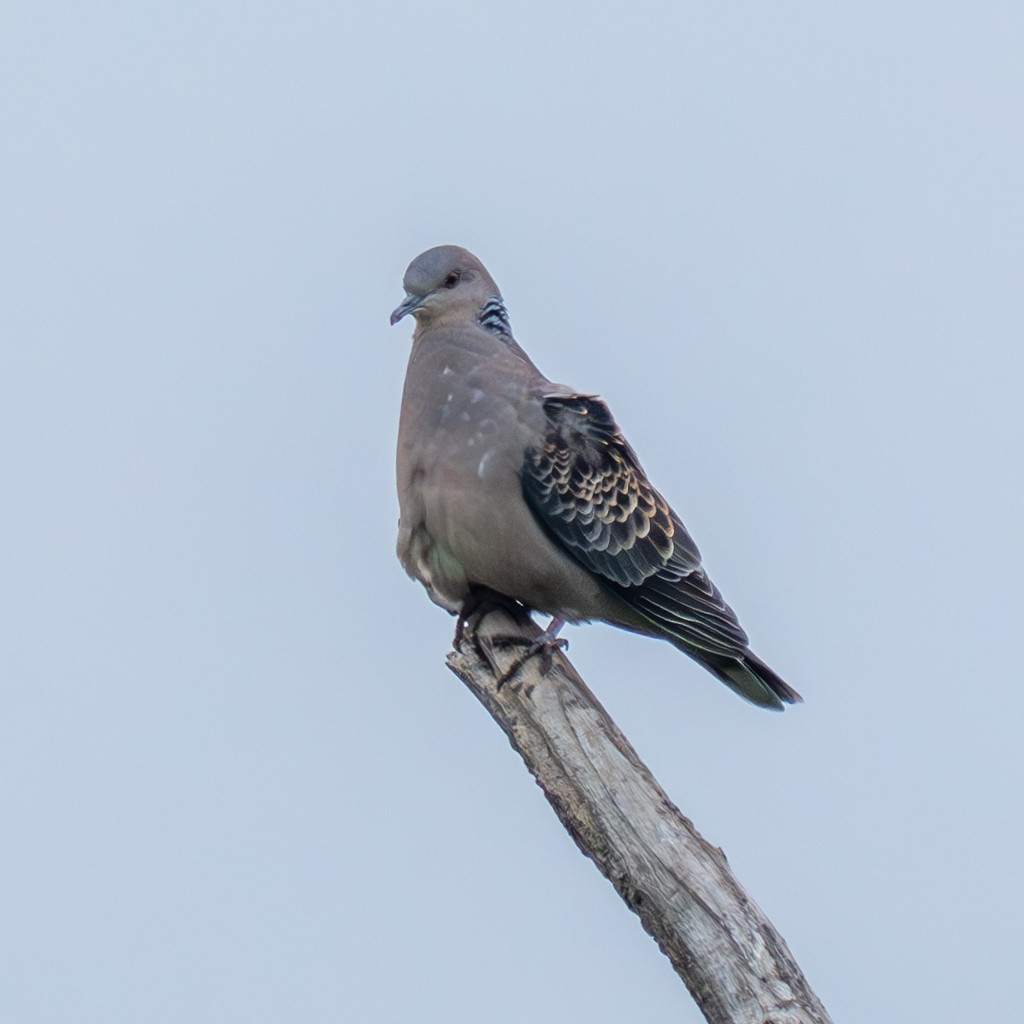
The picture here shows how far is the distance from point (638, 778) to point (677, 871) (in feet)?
1.12

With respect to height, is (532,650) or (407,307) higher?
(407,307)

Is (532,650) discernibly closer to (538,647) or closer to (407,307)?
(538,647)

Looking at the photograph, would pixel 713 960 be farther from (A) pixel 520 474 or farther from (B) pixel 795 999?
(A) pixel 520 474

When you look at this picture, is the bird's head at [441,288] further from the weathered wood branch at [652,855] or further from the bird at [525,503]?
the weathered wood branch at [652,855]

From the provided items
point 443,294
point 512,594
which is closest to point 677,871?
point 512,594

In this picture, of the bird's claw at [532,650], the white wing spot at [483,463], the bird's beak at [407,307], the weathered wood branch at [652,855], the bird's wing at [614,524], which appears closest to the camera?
the weathered wood branch at [652,855]

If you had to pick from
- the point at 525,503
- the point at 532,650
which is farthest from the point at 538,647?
the point at 525,503

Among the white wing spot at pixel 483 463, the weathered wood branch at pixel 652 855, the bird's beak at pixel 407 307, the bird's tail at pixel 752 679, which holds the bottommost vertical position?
the weathered wood branch at pixel 652 855

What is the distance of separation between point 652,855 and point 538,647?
113 centimetres

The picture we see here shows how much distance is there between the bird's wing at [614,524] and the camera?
257 inches

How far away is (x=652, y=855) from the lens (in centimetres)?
492

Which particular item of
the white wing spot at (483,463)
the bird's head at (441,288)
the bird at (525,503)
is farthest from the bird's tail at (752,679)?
the bird's head at (441,288)

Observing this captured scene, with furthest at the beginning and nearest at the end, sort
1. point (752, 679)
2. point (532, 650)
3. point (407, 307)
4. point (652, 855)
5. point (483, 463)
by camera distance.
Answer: point (407, 307) < point (752, 679) < point (483, 463) < point (532, 650) < point (652, 855)

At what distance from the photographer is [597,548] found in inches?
261
